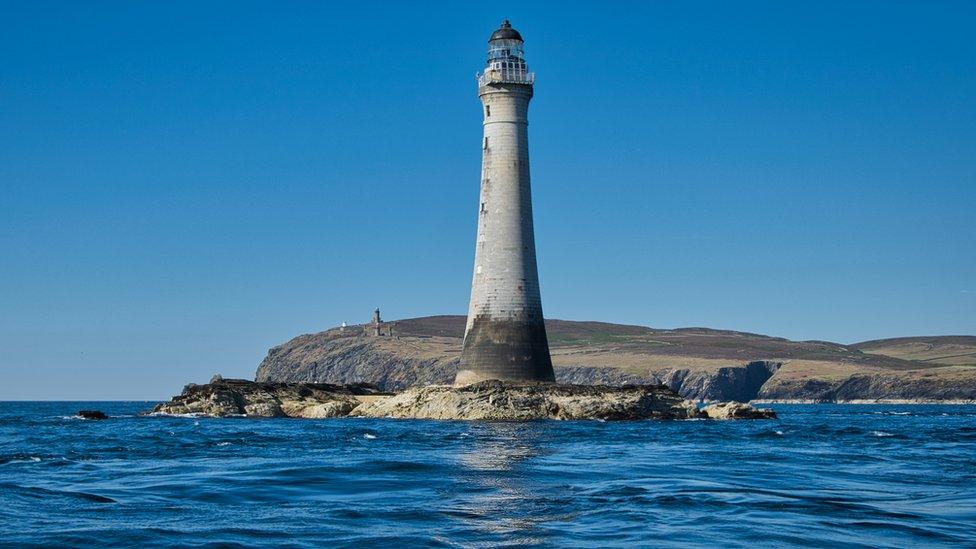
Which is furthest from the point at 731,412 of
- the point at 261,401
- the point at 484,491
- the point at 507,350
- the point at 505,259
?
the point at 484,491

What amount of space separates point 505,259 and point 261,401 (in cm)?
2464

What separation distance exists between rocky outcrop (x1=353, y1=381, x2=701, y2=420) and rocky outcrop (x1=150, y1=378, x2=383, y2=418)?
7.49 metres

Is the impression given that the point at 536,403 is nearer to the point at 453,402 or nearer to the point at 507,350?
the point at 507,350

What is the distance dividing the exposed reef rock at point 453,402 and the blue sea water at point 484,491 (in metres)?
13.5

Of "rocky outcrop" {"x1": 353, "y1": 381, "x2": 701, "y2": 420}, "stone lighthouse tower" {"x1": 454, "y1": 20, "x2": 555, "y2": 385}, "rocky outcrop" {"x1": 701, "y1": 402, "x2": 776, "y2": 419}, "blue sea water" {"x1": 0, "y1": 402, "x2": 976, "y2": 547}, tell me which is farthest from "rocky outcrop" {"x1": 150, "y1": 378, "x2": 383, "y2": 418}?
"blue sea water" {"x1": 0, "y1": 402, "x2": 976, "y2": 547}

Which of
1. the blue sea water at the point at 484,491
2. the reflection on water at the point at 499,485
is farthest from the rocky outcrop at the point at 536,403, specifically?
the blue sea water at the point at 484,491

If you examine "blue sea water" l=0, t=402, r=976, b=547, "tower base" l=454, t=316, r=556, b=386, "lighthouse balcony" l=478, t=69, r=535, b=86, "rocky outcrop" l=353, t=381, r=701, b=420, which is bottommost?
"blue sea water" l=0, t=402, r=976, b=547

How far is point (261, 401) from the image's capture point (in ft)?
267

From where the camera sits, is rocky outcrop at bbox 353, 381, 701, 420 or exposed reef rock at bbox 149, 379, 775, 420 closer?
rocky outcrop at bbox 353, 381, 701, 420

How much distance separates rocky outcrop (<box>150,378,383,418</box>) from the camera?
260 ft

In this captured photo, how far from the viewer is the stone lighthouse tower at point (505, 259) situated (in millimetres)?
66688

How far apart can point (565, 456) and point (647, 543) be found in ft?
60.5

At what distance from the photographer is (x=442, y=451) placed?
41812 millimetres

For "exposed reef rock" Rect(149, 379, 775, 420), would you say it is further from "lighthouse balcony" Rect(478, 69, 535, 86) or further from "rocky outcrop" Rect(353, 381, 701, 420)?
"lighthouse balcony" Rect(478, 69, 535, 86)
